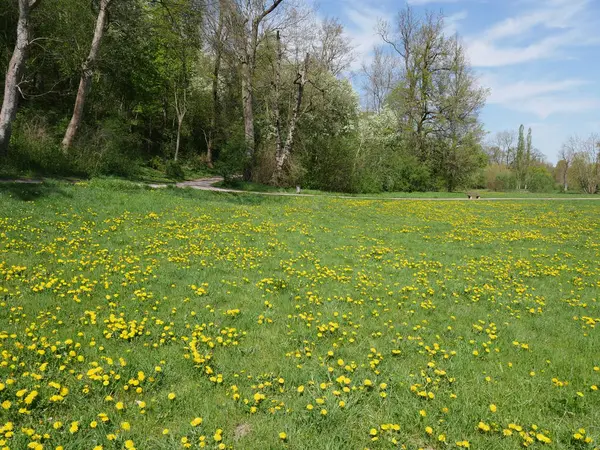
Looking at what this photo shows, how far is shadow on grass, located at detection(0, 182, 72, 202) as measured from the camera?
1005cm

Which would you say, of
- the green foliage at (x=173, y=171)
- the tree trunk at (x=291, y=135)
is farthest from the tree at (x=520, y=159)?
the green foliage at (x=173, y=171)

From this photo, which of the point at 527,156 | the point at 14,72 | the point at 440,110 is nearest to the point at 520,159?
the point at 527,156

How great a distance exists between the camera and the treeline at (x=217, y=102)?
17.6 m

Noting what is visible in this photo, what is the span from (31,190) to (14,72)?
6.00 metres

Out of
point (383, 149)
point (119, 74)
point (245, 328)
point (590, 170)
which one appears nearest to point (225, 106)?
point (119, 74)

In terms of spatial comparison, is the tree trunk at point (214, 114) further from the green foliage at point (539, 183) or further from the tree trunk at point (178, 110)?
the green foliage at point (539, 183)

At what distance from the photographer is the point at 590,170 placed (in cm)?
5409

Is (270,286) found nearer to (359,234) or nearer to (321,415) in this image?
(321,415)

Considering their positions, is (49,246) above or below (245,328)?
above

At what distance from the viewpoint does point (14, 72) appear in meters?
13.3

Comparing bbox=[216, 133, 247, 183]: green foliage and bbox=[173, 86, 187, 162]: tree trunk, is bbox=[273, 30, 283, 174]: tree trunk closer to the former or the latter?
bbox=[216, 133, 247, 183]: green foliage

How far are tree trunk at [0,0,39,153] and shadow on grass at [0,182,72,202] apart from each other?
12.9ft

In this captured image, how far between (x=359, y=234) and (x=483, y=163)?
35.4 meters

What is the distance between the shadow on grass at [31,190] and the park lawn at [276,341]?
0.42 meters
